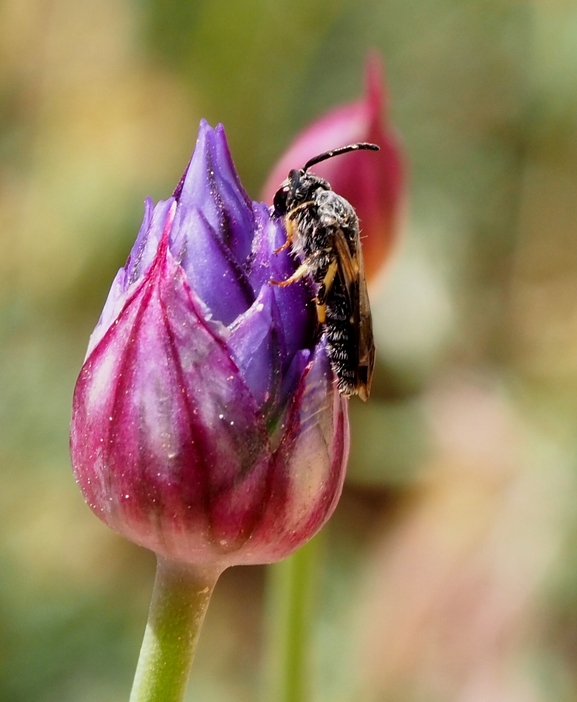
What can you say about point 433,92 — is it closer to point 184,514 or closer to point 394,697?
point 394,697

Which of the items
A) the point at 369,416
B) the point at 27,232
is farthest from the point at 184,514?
the point at 27,232

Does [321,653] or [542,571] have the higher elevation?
[542,571]

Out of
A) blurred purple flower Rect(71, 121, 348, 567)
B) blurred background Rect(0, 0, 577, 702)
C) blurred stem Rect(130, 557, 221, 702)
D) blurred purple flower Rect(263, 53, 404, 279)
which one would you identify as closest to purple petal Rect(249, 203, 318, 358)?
blurred purple flower Rect(71, 121, 348, 567)

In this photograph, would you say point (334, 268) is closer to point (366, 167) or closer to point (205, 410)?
point (205, 410)

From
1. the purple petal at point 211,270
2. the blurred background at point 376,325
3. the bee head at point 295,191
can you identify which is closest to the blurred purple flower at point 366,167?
the bee head at point 295,191

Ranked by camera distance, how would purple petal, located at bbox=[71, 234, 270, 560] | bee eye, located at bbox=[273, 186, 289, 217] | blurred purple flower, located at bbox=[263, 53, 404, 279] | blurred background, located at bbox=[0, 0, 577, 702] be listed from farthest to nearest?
blurred background, located at bbox=[0, 0, 577, 702], blurred purple flower, located at bbox=[263, 53, 404, 279], bee eye, located at bbox=[273, 186, 289, 217], purple petal, located at bbox=[71, 234, 270, 560]

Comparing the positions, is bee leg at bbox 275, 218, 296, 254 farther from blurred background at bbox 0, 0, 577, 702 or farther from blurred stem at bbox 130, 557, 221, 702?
blurred background at bbox 0, 0, 577, 702
